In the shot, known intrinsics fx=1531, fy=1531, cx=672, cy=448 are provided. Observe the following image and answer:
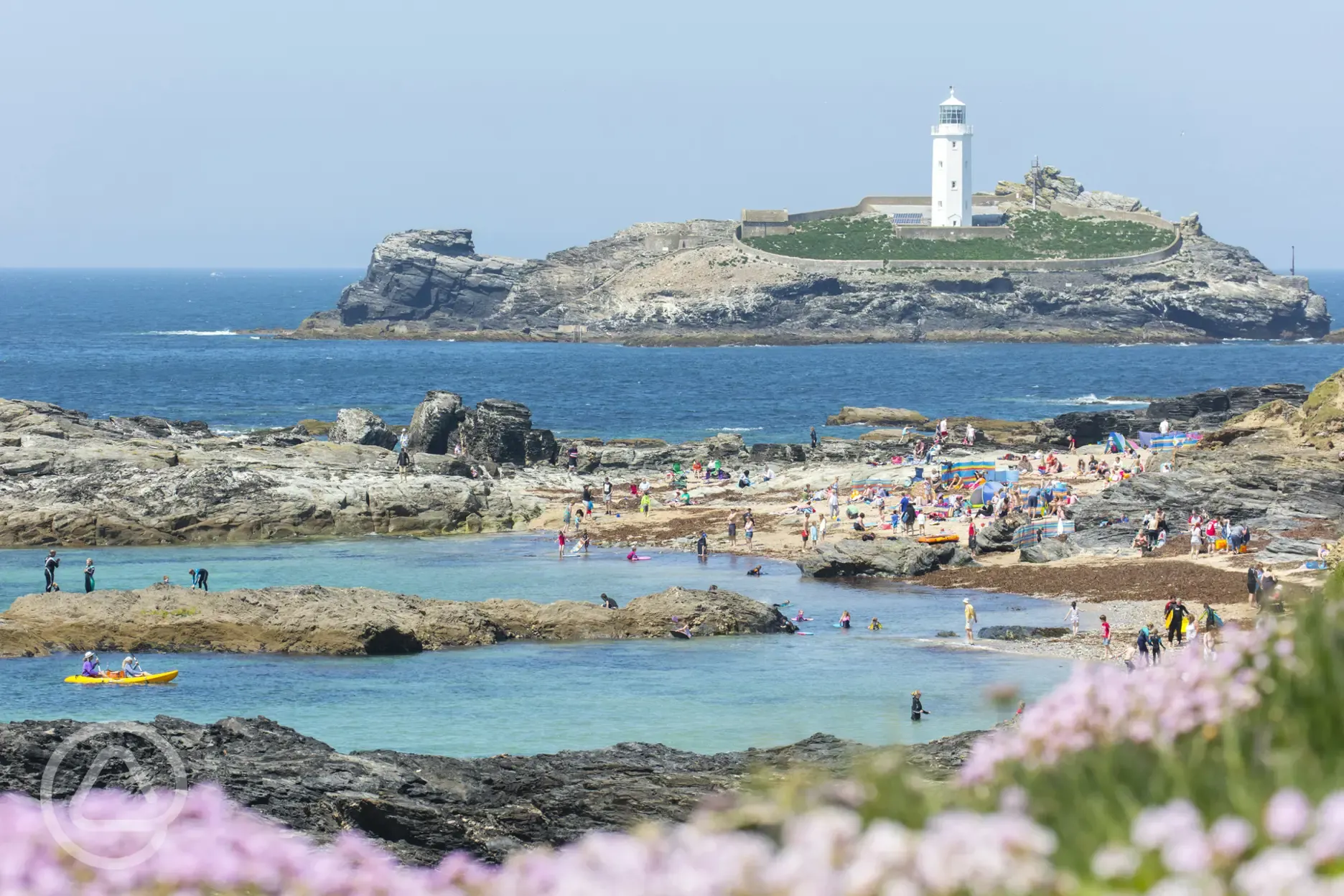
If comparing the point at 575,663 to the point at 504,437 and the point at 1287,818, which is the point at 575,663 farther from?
the point at 504,437

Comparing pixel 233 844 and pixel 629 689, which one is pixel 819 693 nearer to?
pixel 629 689

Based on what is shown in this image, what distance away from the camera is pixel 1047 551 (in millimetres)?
36375

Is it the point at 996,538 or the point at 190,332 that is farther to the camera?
the point at 190,332

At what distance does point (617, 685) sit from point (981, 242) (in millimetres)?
137862

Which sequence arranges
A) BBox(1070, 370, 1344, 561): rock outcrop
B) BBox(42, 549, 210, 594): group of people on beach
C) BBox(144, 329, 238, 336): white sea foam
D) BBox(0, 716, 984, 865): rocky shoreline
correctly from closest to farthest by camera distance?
1. BBox(0, 716, 984, 865): rocky shoreline
2. BBox(42, 549, 210, 594): group of people on beach
3. BBox(1070, 370, 1344, 561): rock outcrop
4. BBox(144, 329, 238, 336): white sea foam

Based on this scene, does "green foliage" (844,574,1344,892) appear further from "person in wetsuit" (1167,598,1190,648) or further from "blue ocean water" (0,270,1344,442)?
"blue ocean water" (0,270,1344,442)

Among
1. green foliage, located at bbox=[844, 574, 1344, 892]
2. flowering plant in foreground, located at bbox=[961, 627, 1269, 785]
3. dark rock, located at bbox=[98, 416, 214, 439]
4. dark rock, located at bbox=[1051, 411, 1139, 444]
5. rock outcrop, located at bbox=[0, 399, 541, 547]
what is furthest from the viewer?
dark rock, located at bbox=[1051, 411, 1139, 444]

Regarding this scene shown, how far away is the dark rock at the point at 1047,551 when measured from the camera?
36125 mm

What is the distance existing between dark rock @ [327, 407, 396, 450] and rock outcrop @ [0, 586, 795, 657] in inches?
1027

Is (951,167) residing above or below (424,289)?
above

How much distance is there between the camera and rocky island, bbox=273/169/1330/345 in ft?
474

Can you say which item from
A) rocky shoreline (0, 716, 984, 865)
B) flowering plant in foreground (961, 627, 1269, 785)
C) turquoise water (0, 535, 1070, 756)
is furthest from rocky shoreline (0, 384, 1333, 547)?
flowering plant in foreground (961, 627, 1269, 785)

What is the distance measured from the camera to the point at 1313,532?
110 ft

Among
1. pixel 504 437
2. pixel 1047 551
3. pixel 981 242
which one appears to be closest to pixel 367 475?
pixel 504 437
